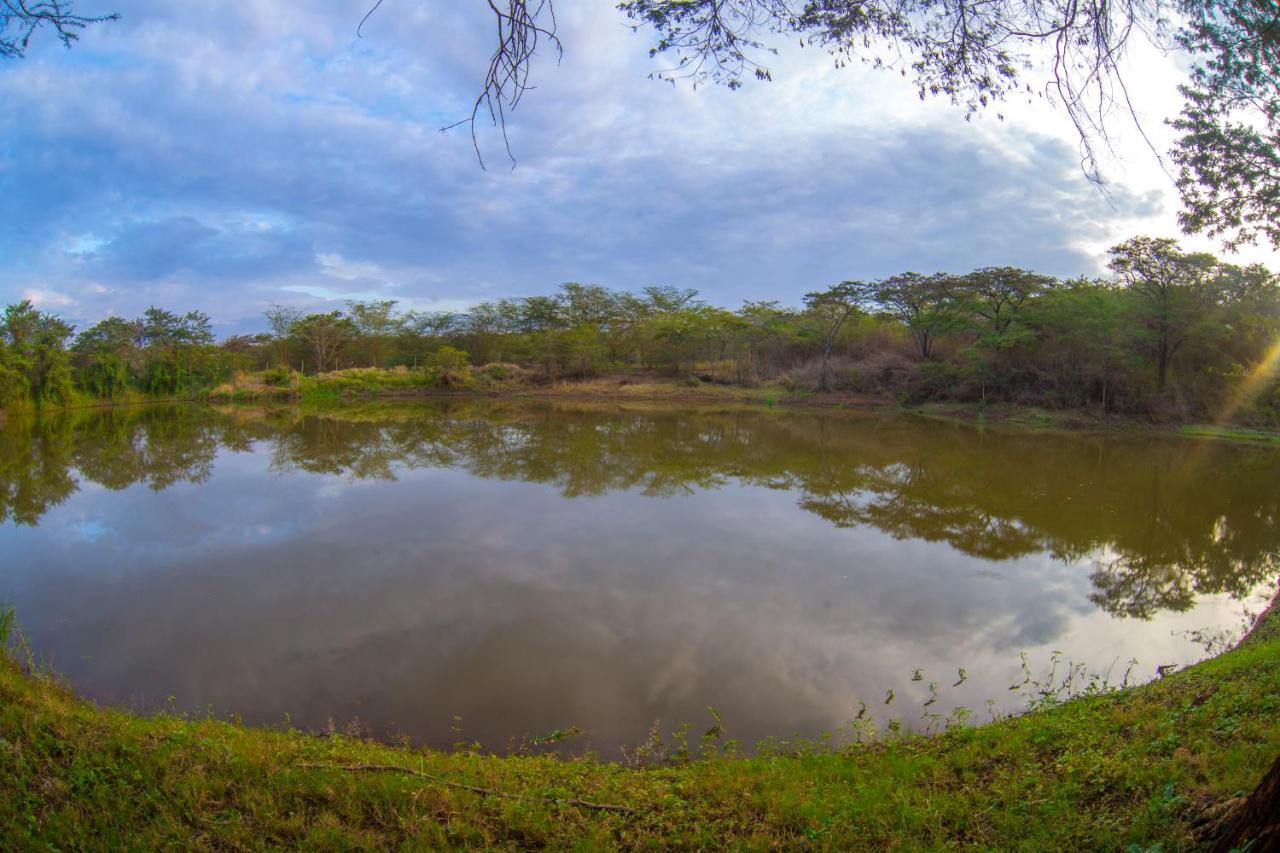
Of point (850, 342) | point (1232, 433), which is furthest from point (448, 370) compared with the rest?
point (1232, 433)

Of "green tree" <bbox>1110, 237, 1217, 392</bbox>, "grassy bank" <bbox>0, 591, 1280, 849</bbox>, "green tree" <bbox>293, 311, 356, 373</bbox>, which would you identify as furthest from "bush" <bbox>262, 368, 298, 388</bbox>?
"green tree" <bbox>1110, 237, 1217, 392</bbox>

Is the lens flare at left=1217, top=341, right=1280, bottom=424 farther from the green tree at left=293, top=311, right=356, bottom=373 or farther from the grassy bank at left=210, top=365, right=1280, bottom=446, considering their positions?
the green tree at left=293, top=311, right=356, bottom=373

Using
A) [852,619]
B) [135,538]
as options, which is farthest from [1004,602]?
[135,538]

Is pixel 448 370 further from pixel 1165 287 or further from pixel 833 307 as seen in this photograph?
pixel 1165 287

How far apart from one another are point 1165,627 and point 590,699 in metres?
4.59

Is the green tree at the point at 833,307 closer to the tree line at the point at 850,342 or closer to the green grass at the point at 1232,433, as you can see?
the tree line at the point at 850,342

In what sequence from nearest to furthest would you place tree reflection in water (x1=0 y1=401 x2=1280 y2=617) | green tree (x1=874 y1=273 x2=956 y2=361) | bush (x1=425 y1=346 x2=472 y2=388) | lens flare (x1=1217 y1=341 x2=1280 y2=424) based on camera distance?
tree reflection in water (x1=0 y1=401 x2=1280 y2=617)
lens flare (x1=1217 y1=341 x2=1280 y2=424)
green tree (x1=874 y1=273 x2=956 y2=361)
bush (x1=425 y1=346 x2=472 y2=388)

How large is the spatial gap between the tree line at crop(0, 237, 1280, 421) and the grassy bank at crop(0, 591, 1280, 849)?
72.5 ft

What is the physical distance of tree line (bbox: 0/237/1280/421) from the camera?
63.0 ft

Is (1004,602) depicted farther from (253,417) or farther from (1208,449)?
(253,417)

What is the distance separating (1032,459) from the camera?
13.5 m

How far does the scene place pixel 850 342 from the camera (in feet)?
101

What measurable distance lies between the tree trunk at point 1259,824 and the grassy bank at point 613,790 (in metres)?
0.26

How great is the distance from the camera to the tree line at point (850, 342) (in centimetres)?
1920
